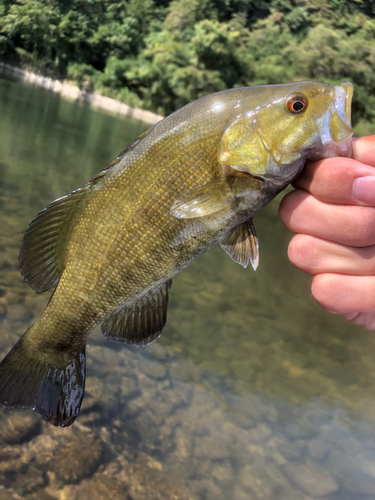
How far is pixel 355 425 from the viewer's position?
4758 millimetres

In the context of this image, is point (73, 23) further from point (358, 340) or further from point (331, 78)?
point (358, 340)

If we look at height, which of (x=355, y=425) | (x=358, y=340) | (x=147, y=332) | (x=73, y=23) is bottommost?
(x=73, y=23)

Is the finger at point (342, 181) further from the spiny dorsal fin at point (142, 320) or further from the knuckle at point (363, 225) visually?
the spiny dorsal fin at point (142, 320)

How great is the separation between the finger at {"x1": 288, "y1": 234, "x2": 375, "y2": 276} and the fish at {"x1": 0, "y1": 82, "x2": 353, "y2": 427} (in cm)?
24

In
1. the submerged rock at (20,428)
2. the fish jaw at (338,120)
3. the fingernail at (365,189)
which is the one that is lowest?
the submerged rock at (20,428)

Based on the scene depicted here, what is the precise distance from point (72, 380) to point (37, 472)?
5.86 ft

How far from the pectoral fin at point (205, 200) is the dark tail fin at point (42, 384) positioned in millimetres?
897

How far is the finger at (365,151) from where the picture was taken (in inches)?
66.6

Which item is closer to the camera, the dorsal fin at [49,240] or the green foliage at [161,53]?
the dorsal fin at [49,240]

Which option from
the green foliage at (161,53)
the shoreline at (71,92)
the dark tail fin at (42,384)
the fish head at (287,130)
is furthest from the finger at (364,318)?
the green foliage at (161,53)

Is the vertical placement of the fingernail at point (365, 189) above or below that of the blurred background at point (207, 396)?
above

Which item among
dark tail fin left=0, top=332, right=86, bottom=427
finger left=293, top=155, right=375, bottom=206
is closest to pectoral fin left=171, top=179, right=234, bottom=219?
finger left=293, top=155, right=375, bottom=206

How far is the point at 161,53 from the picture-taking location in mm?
41562

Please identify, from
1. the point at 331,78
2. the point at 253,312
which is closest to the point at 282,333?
the point at 253,312
